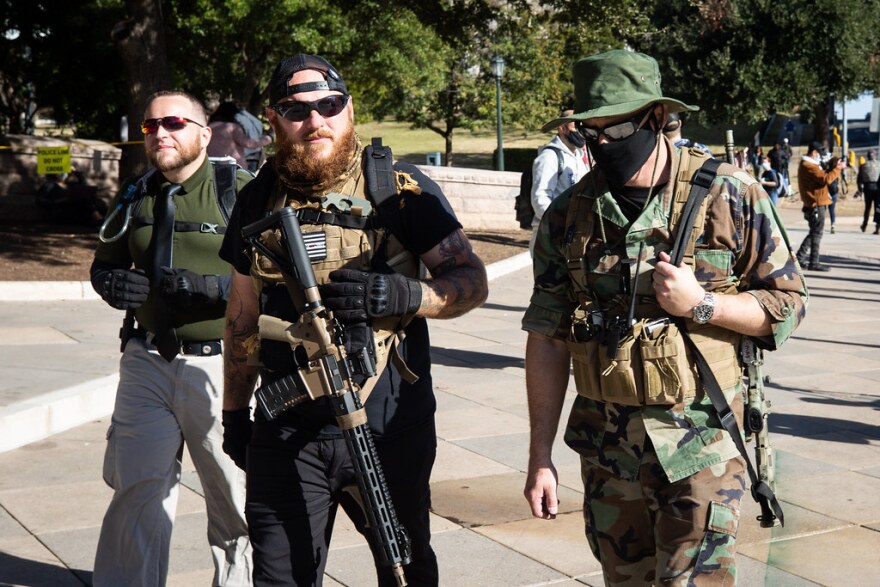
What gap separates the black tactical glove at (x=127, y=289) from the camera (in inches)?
157

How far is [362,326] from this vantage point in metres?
3.01

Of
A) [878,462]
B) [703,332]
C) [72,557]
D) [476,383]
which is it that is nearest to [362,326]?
[703,332]

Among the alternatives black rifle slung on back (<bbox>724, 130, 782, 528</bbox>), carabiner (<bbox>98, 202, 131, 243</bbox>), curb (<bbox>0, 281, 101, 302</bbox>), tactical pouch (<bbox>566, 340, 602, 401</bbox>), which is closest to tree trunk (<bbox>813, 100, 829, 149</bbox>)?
curb (<bbox>0, 281, 101, 302</bbox>)

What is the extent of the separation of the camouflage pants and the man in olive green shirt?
1.58 m

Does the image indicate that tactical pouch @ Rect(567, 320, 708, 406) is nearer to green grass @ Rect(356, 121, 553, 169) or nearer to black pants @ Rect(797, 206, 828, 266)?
black pants @ Rect(797, 206, 828, 266)

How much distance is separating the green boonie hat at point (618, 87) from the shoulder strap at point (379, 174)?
21.3 inches

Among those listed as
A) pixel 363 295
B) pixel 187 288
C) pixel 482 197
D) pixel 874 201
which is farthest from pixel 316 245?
pixel 874 201

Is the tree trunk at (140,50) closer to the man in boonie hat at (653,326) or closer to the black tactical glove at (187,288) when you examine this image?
the black tactical glove at (187,288)

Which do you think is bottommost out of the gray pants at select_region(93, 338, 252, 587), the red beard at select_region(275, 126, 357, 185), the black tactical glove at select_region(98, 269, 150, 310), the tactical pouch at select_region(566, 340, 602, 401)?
the gray pants at select_region(93, 338, 252, 587)

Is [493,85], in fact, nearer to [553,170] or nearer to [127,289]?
[553,170]

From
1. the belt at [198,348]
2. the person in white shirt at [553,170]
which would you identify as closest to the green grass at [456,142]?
the person in white shirt at [553,170]

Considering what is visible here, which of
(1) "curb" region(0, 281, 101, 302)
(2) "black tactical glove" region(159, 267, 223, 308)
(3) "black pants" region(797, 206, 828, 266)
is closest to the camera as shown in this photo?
(2) "black tactical glove" region(159, 267, 223, 308)

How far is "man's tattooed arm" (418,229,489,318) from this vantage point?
Answer: 122 inches

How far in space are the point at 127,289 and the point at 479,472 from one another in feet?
8.74
